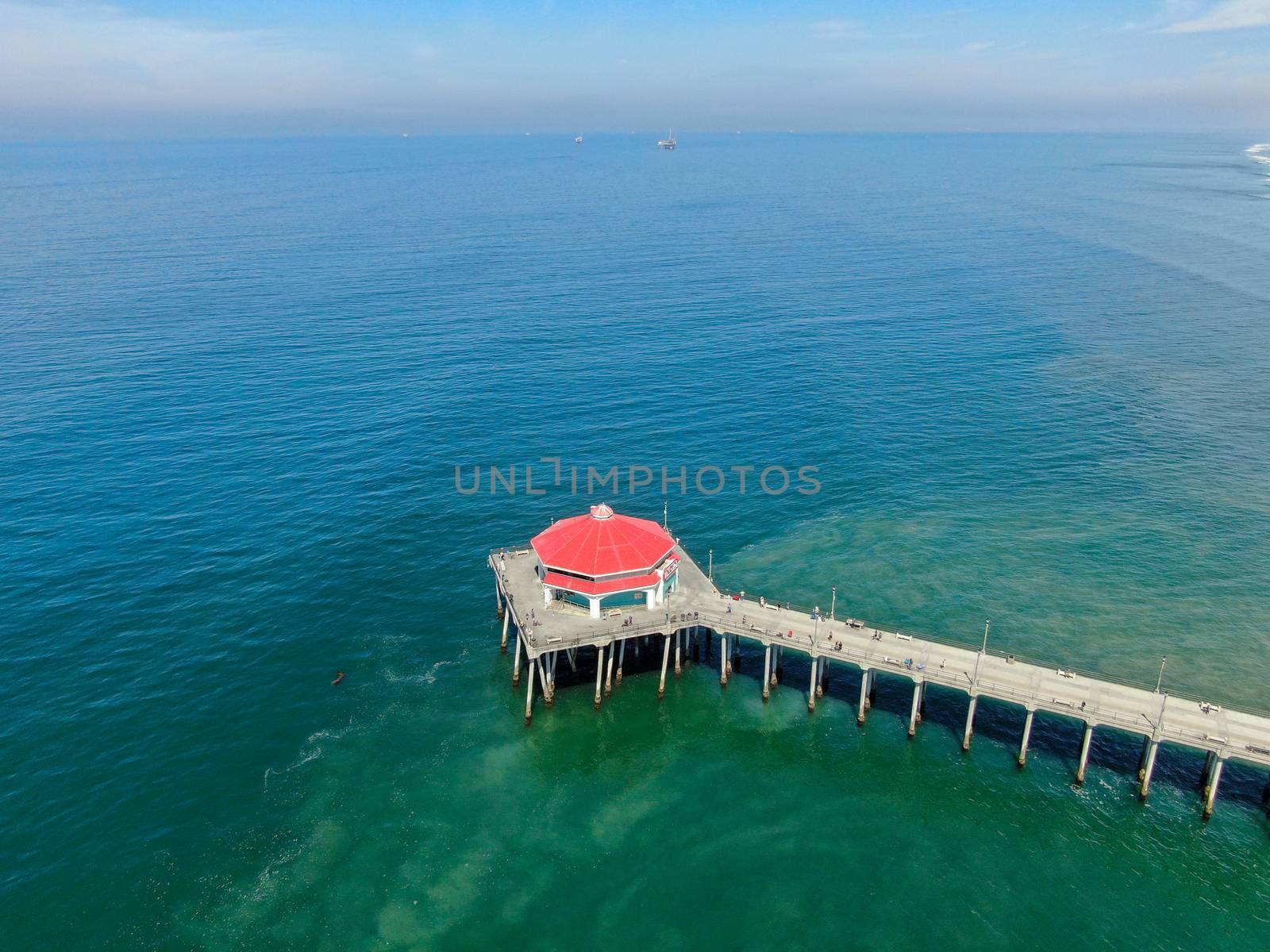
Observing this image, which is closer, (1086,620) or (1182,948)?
(1182,948)

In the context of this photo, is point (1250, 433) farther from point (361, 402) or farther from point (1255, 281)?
point (361, 402)

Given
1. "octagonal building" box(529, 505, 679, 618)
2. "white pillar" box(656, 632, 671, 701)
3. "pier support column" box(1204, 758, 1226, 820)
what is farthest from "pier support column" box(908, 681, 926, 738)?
"octagonal building" box(529, 505, 679, 618)

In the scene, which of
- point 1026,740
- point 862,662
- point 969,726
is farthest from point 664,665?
point 1026,740

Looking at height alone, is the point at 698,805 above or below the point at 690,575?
below

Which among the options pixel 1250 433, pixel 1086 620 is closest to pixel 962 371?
pixel 1250 433

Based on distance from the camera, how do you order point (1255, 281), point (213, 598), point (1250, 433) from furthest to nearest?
point (1255, 281) < point (1250, 433) < point (213, 598)

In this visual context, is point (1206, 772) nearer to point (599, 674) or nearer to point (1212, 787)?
point (1212, 787)

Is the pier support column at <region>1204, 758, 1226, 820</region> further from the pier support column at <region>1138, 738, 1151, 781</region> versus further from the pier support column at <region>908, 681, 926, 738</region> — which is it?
the pier support column at <region>908, 681, 926, 738</region>

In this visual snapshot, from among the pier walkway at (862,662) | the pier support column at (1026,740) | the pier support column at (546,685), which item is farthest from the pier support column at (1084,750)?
the pier support column at (546,685)
